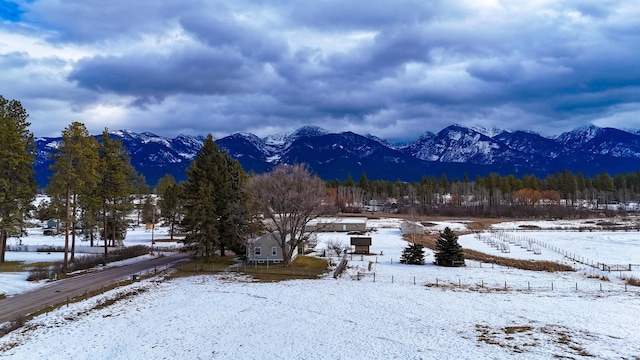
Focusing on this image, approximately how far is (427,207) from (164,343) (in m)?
139

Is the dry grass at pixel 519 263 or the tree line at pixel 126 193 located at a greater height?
the tree line at pixel 126 193

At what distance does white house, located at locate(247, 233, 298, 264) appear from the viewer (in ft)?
155

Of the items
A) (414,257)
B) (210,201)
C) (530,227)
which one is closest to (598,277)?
(414,257)

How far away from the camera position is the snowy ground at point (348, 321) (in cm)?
1903

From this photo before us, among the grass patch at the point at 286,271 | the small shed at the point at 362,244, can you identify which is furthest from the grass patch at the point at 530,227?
the grass patch at the point at 286,271

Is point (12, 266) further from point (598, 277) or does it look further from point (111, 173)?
point (598, 277)

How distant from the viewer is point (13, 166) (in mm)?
36781

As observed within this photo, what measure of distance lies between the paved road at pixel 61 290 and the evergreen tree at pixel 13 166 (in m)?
7.40

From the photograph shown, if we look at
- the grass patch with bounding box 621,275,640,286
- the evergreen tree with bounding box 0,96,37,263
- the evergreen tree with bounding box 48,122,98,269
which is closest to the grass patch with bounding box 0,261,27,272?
the evergreen tree with bounding box 0,96,37,263

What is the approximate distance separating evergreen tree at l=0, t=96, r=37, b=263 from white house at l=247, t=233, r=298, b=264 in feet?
70.0

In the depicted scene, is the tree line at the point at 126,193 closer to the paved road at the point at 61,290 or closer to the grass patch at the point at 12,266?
the grass patch at the point at 12,266

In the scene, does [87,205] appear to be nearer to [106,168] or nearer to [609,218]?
[106,168]

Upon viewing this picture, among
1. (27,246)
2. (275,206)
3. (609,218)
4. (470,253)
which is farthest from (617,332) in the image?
(609,218)

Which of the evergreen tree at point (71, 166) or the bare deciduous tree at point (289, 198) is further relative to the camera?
the bare deciduous tree at point (289, 198)
